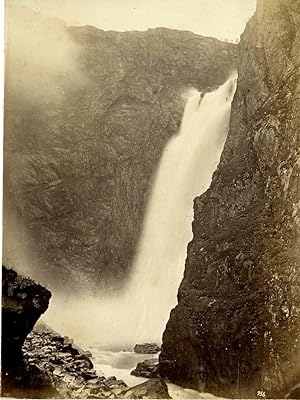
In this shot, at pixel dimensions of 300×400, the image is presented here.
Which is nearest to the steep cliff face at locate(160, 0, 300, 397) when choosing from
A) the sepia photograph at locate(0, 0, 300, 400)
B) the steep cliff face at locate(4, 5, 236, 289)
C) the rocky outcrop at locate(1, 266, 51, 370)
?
the sepia photograph at locate(0, 0, 300, 400)

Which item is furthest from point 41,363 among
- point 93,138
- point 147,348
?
point 93,138

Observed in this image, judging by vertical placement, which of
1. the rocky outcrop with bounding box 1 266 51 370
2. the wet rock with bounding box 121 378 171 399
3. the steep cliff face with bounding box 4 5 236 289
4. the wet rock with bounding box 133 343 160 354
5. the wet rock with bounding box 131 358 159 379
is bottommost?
the wet rock with bounding box 121 378 171 399

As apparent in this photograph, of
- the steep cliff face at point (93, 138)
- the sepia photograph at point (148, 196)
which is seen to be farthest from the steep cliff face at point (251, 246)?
the steep cliff face at point (93, 138)

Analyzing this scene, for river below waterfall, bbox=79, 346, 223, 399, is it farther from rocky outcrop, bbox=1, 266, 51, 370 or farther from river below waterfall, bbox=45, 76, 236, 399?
rocky outcrop, bbox=1, 266, 51, 370

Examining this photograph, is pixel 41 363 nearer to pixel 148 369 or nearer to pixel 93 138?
pixel 148 369

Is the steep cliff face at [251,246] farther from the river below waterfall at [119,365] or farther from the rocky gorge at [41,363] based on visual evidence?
the rocky gorge at [41,363]

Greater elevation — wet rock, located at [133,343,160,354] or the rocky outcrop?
the rocky outcrop

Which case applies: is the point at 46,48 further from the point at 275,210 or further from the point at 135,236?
the point at 275,210

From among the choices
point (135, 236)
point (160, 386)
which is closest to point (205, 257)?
point (135, 236)
